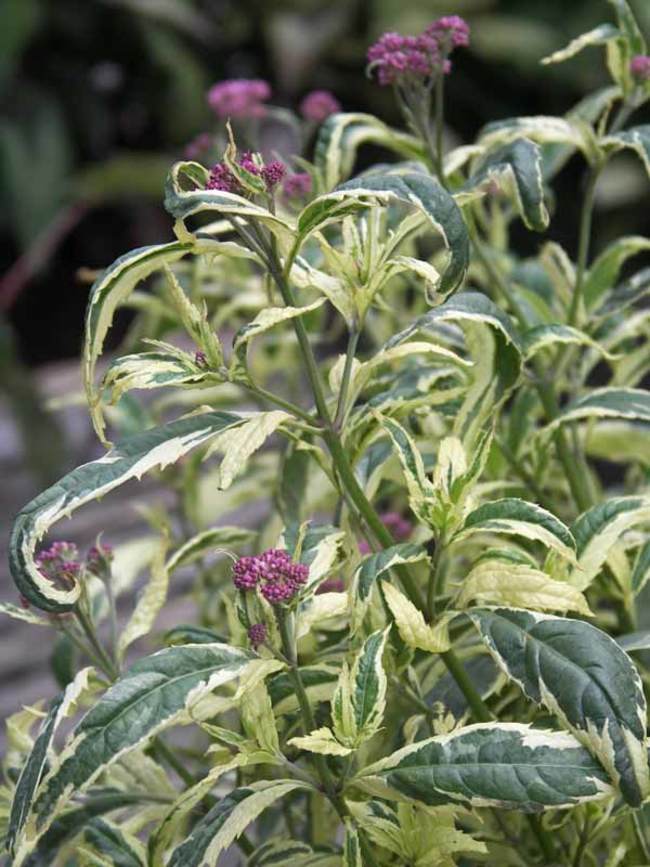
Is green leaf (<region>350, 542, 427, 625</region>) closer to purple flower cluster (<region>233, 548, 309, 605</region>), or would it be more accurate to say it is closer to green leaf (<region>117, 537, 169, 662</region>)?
purple flower cluster (<region>233, 548, 309, 605</region>)

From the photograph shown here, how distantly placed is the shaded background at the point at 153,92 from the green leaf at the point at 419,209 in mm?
2869

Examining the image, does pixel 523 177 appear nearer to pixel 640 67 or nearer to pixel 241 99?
pixel 640 67

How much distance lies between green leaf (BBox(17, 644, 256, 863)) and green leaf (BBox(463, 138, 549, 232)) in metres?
0.32

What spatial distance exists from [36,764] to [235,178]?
278 mm

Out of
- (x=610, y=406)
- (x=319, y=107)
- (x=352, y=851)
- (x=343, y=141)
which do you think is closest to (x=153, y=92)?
(x=319, y=107)

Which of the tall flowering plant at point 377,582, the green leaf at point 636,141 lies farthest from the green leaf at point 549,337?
the green leaf at point 636,141

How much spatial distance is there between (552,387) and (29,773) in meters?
0.42

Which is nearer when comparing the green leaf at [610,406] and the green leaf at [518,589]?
the green leaf at [518,589]

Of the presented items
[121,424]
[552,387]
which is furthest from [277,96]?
[552,387]

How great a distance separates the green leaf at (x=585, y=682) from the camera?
486mm

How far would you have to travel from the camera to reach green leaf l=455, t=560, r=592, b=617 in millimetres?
552

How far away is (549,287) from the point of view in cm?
101

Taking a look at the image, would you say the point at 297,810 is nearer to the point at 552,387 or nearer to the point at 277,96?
the point at 552,387

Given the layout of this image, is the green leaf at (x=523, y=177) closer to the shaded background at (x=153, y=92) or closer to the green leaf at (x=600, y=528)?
the green leaf at (x=600, y=528)
